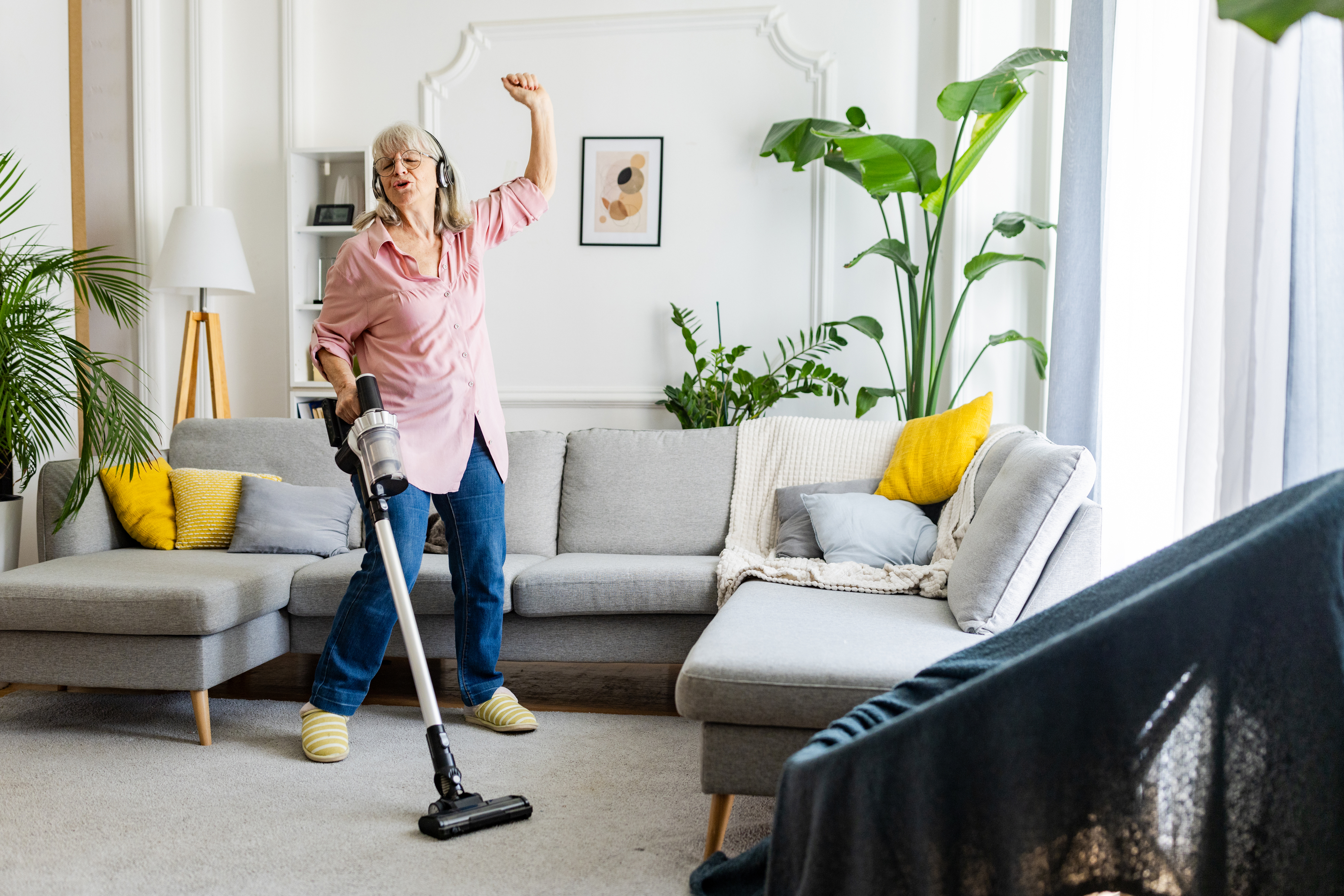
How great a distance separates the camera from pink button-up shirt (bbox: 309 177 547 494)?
2111 millimetres

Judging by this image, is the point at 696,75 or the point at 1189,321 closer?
the point at 1189,321

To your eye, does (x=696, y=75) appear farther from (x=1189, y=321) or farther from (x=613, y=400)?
(x=1189, y=321)

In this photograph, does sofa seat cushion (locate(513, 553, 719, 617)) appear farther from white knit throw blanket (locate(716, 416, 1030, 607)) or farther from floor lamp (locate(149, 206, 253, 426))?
floor lamp (locate(149, 206, 253, 426))

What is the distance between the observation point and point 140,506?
109 inches

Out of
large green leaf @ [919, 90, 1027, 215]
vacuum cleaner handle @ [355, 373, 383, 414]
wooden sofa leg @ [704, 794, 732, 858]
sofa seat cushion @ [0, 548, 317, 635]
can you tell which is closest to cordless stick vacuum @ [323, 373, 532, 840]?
vacuum cleaner handle @ [355, 373, 383, 414]

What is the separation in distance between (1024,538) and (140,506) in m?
2.33

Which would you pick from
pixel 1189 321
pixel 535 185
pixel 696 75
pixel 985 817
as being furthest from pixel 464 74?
pixel 985 817

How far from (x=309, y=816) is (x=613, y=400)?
223cm

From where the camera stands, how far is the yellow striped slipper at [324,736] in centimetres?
208

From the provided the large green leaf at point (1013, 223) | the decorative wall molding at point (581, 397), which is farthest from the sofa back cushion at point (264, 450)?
the large green leaf at point (1013, 223)

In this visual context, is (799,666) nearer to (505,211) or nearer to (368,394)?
(368,394)

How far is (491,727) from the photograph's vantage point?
7.57ft

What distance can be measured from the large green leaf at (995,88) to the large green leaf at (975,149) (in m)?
0.03

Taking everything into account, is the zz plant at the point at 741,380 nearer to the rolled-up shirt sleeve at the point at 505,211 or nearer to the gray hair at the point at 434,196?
the rolled-up shirt sleeve at the point at 505,211
